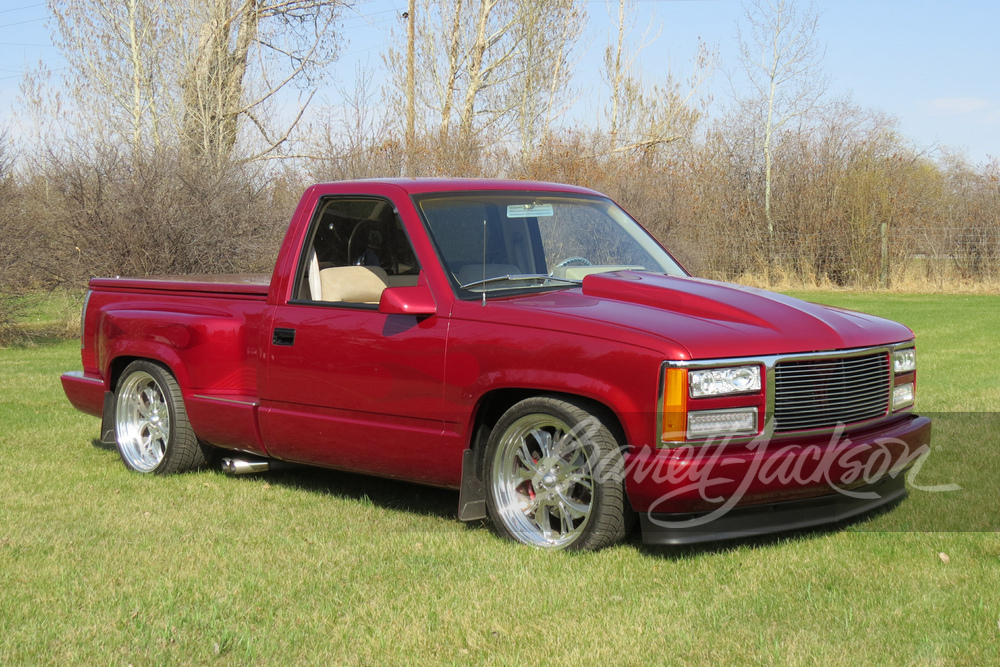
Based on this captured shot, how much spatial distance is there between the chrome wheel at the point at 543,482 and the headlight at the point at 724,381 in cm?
61

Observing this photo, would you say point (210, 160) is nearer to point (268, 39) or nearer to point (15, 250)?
point (15, 250)

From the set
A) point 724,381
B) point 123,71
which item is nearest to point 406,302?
point 724,381

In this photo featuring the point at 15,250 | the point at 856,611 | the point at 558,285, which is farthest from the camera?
the point at 15,250

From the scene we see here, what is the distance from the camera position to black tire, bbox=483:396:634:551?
4668 millimetres

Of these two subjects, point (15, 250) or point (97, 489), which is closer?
point (97, 489)

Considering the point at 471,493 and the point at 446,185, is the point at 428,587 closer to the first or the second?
the point at 471,493

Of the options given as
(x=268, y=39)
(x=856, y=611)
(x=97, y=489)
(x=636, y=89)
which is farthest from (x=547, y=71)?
(x=856, y=611)

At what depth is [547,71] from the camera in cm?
3256

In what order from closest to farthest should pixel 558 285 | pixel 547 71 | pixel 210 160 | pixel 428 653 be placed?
1. pixel 428 653
2. pixel 558 285
3. pixel 210 160
4. pixel 547 71

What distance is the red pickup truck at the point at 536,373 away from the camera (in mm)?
4484

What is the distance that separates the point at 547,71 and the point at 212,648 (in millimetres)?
30240

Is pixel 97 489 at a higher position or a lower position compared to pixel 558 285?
lower

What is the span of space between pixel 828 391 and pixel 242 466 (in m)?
3.52

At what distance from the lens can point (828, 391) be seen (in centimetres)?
471
